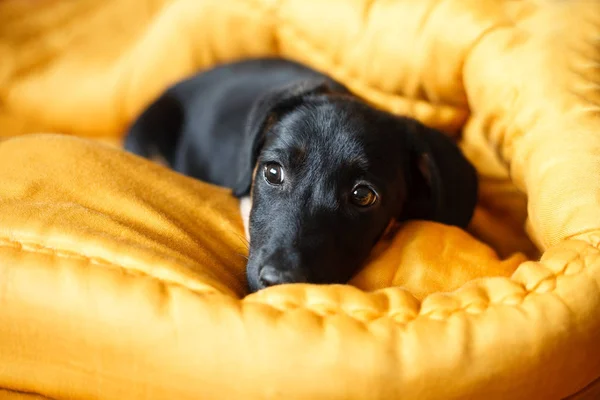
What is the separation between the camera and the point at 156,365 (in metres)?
1.21

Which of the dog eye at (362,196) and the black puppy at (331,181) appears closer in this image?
the black puppy at (331,181)

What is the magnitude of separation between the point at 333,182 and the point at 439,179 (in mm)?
363

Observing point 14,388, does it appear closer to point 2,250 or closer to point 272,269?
point 2,250

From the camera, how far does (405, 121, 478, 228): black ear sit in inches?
74.7

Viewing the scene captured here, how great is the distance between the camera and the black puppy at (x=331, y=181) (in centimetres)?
161

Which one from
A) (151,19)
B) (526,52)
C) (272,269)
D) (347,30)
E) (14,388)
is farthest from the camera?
(151,19)

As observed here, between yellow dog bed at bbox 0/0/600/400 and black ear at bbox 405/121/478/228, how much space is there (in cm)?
15

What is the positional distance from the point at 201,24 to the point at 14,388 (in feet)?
6.05

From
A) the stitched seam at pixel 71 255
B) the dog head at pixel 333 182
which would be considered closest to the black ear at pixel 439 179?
the dog head at pixel 333 182

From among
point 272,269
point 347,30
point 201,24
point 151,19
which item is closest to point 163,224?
point 272,269

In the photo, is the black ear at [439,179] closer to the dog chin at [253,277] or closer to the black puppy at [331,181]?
the black puppy at [331,181]

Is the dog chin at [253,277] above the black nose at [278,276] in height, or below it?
below

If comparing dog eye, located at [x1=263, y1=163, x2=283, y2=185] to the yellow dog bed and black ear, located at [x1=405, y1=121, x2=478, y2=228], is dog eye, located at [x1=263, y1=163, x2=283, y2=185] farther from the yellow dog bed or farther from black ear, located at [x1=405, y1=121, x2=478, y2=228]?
black ear, located at [x1=405, y1=121, x2=478, y2=228]

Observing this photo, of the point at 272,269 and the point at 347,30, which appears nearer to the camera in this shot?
the point at 272,269
